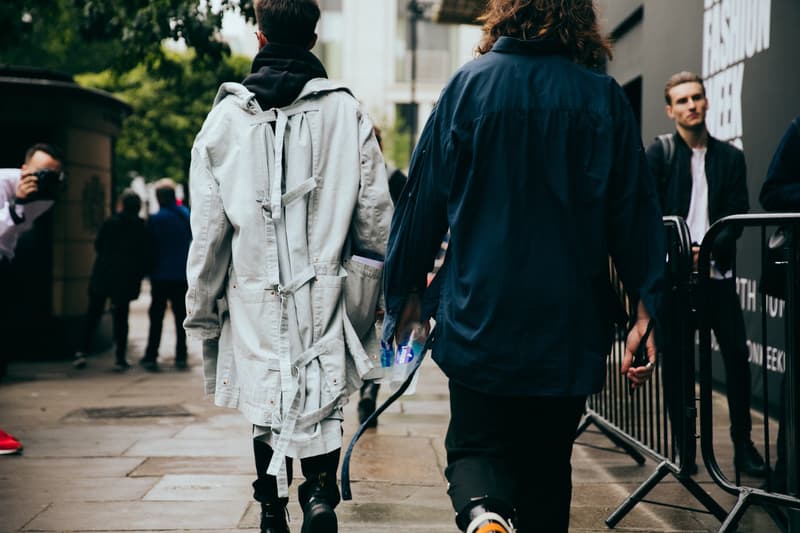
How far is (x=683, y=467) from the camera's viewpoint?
432 cm

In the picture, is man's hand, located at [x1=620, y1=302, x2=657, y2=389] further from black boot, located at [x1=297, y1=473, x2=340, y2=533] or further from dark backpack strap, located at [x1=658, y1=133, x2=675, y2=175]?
dark backpack strap, located at [x1=658, y1=133, x2=675, y2=175]

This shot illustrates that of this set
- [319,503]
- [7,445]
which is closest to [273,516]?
Result: [319,503]

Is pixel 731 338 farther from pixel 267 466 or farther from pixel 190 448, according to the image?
pixel 190 448

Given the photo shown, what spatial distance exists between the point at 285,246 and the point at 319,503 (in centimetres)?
84

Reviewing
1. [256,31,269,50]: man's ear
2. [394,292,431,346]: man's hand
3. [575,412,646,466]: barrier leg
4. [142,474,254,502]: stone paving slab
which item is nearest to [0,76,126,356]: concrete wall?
[142,474,254,502]: stone paving slab

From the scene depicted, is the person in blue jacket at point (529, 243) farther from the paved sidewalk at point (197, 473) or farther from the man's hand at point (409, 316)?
the paved sidewalk at point (197, 473)

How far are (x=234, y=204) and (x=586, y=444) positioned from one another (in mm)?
3355

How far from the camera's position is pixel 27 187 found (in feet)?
18.4

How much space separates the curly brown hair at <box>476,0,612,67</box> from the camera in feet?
9.31

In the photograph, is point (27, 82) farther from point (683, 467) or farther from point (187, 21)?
point (683, 467)

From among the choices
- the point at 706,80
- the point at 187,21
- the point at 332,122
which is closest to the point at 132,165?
the point at 187,21

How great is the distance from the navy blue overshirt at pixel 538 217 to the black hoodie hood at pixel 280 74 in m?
0.92

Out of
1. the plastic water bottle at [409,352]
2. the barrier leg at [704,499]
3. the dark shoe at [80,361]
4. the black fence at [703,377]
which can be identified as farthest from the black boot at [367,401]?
the dark shoe at [80,361]

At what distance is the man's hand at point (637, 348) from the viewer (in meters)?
2.82
